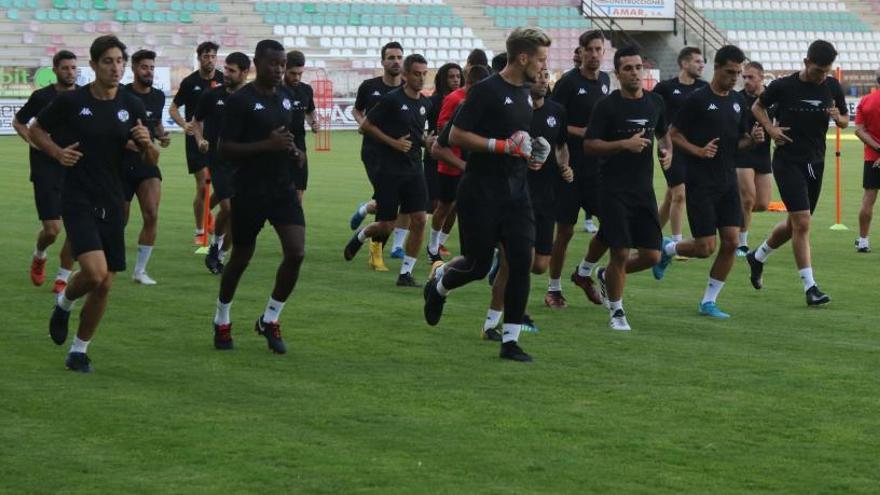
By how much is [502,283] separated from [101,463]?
437 cm

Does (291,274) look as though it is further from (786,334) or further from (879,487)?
(879,487)

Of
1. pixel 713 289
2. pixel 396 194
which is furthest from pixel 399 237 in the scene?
pixel 713 289

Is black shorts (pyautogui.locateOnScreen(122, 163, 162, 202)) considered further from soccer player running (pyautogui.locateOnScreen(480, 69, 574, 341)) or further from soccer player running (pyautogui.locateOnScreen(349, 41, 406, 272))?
soccer player running (pyautogui.locateOnScreen(480, 69, 574, 341))

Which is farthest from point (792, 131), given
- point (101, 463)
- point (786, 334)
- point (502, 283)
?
point (101, 463)

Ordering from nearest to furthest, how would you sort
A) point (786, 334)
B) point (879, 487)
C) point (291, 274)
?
point (879, 487)
point (291, 274)
point (786, 334)

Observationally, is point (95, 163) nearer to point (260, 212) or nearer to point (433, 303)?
point (260, 212)

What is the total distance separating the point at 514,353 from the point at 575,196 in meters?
3.15

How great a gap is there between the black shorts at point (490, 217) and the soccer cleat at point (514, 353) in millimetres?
624

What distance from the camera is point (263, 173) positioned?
34.8 ft

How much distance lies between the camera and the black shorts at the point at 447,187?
1576 centimetres

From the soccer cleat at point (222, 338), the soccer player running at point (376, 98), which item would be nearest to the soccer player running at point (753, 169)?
the soccer player running at point (376, 98)

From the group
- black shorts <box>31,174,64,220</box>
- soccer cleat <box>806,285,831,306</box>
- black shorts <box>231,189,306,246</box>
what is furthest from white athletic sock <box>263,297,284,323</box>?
Answer: soccer cleat <box>806,285,831,306</box>

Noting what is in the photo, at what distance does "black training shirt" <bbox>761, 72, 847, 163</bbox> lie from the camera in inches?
544

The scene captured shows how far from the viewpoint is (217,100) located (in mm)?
16188
